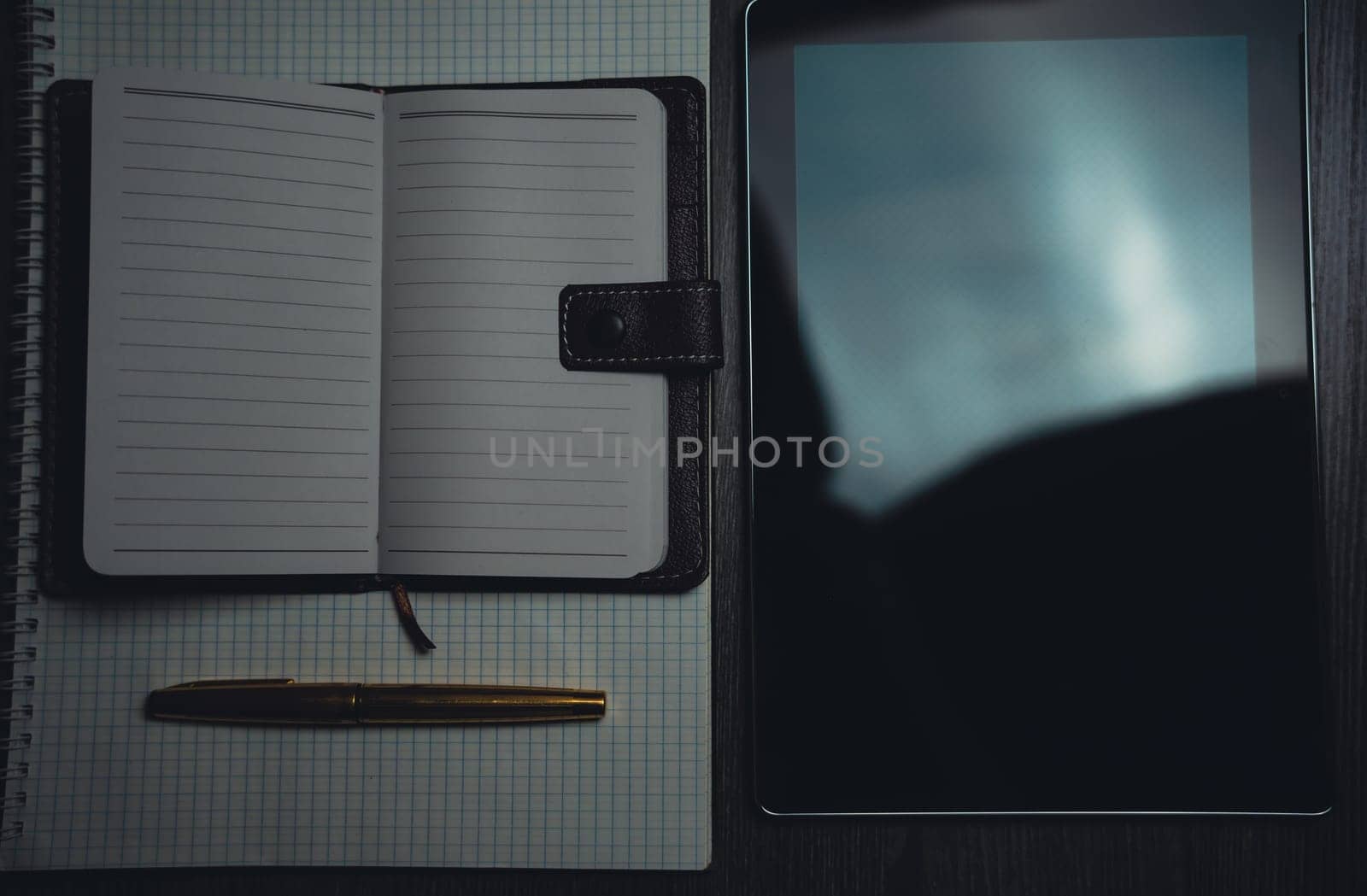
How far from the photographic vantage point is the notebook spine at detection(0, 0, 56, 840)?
→ 431 mm

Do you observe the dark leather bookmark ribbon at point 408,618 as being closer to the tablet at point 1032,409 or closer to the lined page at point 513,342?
the lined page at point 513,342

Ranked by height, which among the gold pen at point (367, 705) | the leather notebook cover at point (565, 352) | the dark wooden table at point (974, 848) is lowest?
the dark wooden table at point (974, 848)

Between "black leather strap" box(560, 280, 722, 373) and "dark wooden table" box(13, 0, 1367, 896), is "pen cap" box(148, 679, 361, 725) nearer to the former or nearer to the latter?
"dark wooden table" box(13, 0, 1367, 896)

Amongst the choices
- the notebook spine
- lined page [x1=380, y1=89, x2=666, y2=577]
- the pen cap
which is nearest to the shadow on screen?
lined page [x1=380, y1=89, x2=666, y2=577]

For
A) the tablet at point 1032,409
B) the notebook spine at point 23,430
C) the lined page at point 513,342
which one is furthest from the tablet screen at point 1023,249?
the notebook spine at point 23,430

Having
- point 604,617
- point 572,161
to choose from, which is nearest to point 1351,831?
point 604,617

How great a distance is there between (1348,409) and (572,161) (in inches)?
18.5

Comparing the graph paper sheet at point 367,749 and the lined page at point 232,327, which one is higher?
the lined page at point 232,327

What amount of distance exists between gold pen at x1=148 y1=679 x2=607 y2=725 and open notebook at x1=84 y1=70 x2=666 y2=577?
2.7 inches

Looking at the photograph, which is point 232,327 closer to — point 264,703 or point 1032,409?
point 264,703

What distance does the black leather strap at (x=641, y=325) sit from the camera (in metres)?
0.42

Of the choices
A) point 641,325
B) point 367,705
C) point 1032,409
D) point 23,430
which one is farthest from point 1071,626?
point 23,430

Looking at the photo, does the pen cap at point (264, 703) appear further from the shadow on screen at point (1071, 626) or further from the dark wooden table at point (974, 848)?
the shadow on screen at point (1071, 626)

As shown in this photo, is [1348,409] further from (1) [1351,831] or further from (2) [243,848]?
(2) [243,848]
